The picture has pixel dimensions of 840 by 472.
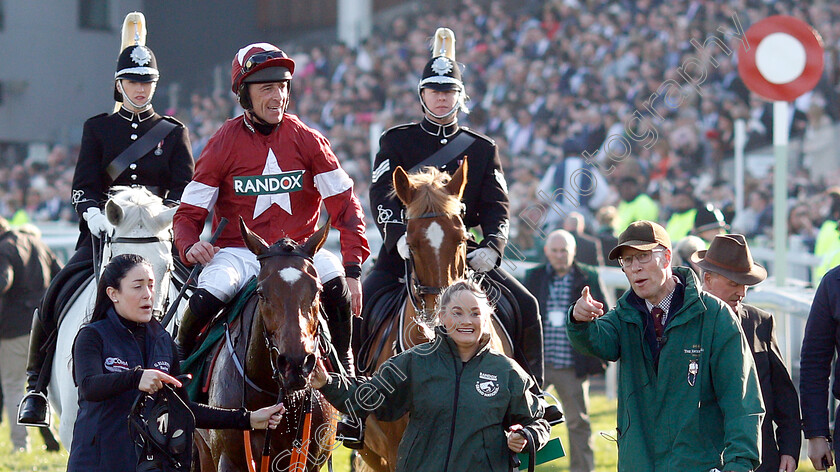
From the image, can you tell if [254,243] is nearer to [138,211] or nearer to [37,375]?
[138,211]

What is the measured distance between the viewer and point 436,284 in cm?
651

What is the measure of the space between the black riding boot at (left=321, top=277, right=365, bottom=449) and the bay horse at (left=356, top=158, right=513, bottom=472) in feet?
1.15

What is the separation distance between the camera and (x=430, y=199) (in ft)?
21.9

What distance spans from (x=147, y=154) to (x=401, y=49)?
18461 millimetres

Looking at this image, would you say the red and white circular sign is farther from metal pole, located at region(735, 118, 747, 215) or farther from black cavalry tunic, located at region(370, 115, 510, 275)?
metal pole, located at region(735, 118, 747, 215)

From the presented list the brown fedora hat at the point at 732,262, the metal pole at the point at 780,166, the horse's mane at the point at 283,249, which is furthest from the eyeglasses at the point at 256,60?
the metal pole at the point at 780,166

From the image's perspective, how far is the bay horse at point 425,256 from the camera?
652 cm

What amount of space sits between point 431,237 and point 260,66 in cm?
124

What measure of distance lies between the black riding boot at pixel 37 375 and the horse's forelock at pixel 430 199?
2.63m

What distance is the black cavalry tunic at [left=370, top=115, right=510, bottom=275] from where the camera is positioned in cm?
749

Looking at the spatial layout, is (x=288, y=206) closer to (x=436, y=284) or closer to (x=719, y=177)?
(x=436, y=284)

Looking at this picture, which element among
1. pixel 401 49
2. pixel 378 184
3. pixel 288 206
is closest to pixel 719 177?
pixel 401 49

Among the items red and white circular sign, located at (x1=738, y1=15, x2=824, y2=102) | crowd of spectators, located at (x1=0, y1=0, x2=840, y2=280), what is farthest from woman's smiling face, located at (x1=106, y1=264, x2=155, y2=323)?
crowd of spectators, located at (x1=0, y1=0, x2=840, y2=280)

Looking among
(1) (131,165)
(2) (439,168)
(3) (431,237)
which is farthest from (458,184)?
(1) (131,165)
